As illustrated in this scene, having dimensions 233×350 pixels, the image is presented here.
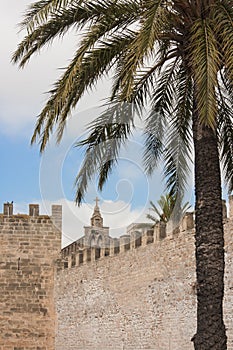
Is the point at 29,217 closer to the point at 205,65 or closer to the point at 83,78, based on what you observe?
the point at 83,78

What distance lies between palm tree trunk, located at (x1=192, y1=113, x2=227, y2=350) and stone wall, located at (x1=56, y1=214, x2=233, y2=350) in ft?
18.1

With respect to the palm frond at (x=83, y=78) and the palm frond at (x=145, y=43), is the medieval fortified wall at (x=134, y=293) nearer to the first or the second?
the palm frond at (x=83, y=78)

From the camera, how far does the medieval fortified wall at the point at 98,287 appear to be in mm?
16016

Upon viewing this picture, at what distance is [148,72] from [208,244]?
102 inches

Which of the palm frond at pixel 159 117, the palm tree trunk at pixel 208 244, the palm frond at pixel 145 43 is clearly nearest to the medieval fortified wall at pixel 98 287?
the palm frond at pixel 159 117

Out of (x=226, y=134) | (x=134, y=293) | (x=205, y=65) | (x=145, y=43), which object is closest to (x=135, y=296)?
(x=134, y=293)

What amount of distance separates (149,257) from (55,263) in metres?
6.47

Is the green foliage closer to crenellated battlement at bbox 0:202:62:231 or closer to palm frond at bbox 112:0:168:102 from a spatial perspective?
palm frond at bbox 112:0:168:102

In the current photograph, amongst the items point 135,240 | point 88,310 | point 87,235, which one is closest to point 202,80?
point 135,240

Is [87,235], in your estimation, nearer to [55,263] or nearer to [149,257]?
[55,263]

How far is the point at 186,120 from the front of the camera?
10641 mm

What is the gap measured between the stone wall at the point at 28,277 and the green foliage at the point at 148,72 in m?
11.9

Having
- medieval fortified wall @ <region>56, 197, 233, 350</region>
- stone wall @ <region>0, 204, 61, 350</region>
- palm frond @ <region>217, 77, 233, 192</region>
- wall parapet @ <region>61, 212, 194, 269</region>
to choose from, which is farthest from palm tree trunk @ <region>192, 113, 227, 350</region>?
stone wall @ <region>0, 204, 61, 350</region>

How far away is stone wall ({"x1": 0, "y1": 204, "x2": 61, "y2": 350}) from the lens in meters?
22.8
